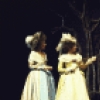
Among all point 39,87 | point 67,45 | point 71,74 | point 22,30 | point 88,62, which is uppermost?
point 22,30

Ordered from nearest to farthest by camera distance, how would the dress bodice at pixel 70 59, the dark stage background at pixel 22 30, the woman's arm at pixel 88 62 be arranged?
the woman's arm at pixel 88 62 < the dress bodice at pixel 70 59 < the dark stage background at pixel 22 30

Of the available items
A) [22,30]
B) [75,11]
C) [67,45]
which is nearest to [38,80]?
[67,45]

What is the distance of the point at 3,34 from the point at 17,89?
2.48 feet

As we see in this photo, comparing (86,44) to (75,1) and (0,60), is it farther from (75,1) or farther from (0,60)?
(0,60)

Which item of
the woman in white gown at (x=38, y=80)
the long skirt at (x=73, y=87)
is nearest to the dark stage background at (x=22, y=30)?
the woman in white gown at (x=38, y=80)

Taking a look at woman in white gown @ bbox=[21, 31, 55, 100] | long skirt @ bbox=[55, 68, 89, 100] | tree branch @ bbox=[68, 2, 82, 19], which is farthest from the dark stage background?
long skirt @ bbox=[55, 68, 89, 100]

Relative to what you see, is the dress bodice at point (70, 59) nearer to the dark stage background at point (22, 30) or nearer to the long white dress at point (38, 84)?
the long white dress at point (38, 84)

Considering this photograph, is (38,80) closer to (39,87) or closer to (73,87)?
(39,87)

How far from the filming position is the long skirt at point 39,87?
4148 mm

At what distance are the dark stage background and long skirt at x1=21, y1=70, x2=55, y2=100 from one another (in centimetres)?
64

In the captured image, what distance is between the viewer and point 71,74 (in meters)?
4.11

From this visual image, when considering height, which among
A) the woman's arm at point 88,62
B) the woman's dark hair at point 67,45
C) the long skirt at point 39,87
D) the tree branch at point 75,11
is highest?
the tree branch at point 75,11

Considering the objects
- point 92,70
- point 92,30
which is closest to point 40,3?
point 92,30

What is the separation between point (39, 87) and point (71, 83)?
0.37 metres
